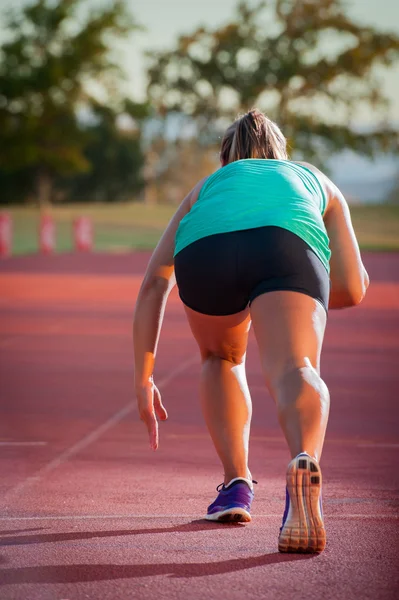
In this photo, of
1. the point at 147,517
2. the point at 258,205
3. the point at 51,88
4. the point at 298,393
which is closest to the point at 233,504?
the point at 147,517

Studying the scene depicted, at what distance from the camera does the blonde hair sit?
4.49m

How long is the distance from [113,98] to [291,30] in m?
12.5

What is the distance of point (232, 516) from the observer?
181 inches

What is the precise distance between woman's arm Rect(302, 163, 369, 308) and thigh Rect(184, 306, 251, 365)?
0.34 m

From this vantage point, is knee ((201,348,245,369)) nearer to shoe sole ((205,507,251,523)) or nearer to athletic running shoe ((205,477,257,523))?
athletic running shoe ((205,477,257,523))

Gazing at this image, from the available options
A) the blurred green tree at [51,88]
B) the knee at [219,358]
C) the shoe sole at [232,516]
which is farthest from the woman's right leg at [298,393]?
the blurred green tree at [51,88]

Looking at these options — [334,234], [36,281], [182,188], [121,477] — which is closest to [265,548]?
[334,234]

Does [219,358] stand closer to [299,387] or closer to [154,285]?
[154,285]

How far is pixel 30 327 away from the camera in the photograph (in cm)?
1504

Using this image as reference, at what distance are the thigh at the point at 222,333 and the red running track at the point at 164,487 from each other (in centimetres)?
64

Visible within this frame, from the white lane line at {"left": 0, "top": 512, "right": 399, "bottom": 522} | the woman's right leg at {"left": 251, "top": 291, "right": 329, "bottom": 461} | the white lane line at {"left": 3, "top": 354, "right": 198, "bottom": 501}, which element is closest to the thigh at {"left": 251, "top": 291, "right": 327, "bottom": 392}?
the woman's right leg at {"left": 251, "top": 291, "right": 329, "bottom": 461}

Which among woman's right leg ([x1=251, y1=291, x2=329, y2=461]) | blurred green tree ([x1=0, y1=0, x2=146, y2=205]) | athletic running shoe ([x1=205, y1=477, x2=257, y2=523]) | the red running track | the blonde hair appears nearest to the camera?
the red running track

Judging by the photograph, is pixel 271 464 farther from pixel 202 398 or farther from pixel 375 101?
pixel 375 101

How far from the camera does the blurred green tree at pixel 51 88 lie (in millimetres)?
68125
